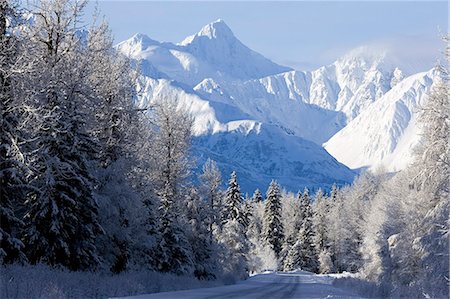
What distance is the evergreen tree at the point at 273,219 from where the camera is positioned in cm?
9869

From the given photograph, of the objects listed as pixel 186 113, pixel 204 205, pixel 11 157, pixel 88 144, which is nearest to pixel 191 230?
pixel 204 205

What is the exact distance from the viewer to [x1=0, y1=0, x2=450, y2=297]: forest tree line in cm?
1911

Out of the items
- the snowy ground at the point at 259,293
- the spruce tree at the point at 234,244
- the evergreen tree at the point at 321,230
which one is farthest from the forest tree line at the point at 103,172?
the evergreen tree at the point at 321,230

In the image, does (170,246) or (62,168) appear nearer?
(62,168)

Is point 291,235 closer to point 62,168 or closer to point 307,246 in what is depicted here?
point 307,246

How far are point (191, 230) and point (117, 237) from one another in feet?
47.9

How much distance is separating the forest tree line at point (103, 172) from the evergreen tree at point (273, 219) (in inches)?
1919

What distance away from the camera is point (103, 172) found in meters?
25.2

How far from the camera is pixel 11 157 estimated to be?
19.0 meters

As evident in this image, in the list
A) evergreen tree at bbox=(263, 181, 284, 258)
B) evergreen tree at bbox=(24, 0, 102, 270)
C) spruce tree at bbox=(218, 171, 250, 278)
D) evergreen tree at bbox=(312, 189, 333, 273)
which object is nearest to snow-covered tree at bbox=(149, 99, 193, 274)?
evergreen tree at bbox=(24, 0, 102, 270)

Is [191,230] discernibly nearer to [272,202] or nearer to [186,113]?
[186,113]

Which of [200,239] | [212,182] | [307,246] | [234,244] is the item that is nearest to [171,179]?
[200,239]

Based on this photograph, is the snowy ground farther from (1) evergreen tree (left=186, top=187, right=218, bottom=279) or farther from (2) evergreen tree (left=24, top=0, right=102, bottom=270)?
(1) evergreen tree (left=186, top=187, right=218, bottom=279)

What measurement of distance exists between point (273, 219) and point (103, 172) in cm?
7733
